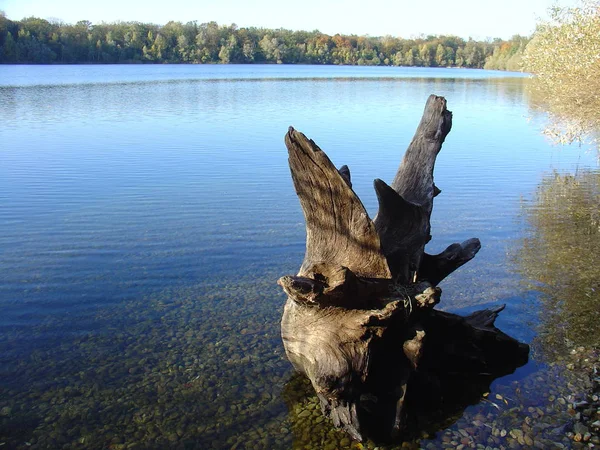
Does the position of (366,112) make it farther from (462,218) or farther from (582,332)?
(582,332)

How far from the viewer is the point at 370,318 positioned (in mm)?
4930

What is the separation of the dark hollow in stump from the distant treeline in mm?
75912

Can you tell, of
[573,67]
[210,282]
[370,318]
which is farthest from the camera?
[573,67]

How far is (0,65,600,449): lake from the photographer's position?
5.14 meters

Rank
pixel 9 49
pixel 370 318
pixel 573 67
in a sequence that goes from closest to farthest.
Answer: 1. pixel 370 318
2. pixel 573 67
3. pixel 9 49

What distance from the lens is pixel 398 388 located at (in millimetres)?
5148

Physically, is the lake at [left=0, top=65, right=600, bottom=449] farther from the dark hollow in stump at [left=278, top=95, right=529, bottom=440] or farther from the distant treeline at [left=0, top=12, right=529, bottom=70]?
the distant treeline at [left=0, top=12, right=529, bottom=70]

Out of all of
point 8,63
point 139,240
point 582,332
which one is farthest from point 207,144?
point 8,63

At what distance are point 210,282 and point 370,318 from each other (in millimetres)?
3744

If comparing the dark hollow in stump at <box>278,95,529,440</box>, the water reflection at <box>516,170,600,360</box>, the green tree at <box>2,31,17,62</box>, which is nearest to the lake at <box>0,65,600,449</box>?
the water reflection at <box>516,170,600,360</box>

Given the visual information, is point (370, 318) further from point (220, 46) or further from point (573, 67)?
point (220, 46)

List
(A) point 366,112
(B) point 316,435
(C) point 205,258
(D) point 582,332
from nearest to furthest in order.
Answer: (B) point 316,435 < (D) point 582,332 < (C) point 205,258 < (A) point 366,112

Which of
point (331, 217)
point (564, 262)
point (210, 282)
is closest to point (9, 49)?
point (210, 282)

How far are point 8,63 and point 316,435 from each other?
287ft
